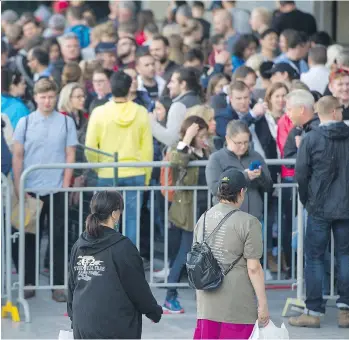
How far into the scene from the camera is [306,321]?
30.9ft

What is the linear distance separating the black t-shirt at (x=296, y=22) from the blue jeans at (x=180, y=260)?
6.41 m

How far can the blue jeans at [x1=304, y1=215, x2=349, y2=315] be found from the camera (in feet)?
30.3

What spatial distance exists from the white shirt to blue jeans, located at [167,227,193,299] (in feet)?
11.0

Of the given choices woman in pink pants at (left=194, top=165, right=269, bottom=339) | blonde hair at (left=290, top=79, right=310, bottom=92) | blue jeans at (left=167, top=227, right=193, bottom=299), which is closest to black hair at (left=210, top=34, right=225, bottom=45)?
blonde hair at (left=290, top=79, right=310, bottom=92)

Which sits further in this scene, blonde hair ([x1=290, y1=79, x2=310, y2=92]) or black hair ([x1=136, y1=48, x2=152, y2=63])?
black hair ([x1=136, y1=48, x2=152, y2=63])

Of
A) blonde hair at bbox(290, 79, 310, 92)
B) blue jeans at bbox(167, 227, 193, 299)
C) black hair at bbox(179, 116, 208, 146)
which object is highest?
blonde hair at bbox(290, 79, 310, 92)

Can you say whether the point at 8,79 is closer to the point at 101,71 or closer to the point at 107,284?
the point at 101,71

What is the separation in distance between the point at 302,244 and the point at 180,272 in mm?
1108

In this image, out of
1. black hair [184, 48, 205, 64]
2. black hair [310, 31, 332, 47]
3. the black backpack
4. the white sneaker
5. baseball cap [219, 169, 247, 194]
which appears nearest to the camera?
the black backpack

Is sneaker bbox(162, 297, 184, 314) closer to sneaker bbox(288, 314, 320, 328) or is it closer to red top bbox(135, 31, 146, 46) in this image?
sneaker bbox(288, 314, 320, 328)

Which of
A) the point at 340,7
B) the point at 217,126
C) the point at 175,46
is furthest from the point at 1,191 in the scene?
the point at 340,7

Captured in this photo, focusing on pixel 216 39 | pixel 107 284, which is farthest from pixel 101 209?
pixel 216 39

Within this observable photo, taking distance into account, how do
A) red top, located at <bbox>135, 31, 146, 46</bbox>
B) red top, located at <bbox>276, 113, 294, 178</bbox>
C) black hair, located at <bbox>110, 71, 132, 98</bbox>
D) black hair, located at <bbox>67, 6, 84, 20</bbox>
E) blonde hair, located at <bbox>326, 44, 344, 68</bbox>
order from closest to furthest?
1. black hair, located at <bbox>110, 71, 132, 98</bbox>
2. red top, located at <bbox>276, 113, 294, 178</bbox>
3. blonde hair, located at <bbox>326, 44, 344, 68</bbox>
4. red top, located at <bbox>135, 31, 146, 46</bbox>
5. black hair, located at <bbox>67, 6, 84, 20</bbox>

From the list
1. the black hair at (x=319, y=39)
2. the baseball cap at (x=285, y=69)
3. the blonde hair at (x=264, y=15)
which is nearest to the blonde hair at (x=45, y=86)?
the baseball cap at (x=285, y=69)
